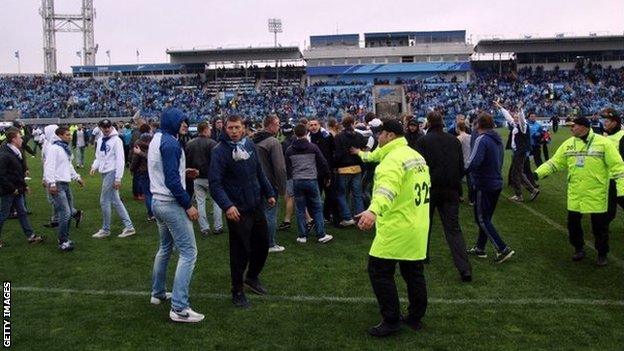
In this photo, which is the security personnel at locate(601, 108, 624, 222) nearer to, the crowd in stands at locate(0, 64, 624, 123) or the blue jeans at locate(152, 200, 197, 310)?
the blue jeans at locate(152, 200, 197, 310)

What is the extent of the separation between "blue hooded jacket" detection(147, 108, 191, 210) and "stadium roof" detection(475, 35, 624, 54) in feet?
207

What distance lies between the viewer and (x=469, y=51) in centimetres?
6450

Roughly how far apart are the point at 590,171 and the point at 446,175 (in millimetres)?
1818

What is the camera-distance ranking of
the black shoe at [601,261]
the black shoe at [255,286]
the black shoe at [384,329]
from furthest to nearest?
the black shoe at [601,261]
the black shoe at [255,286]
the black shoe at [384,329]

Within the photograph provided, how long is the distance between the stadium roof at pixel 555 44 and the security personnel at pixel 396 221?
62.9 m

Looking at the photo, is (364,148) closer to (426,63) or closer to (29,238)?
(29,238)

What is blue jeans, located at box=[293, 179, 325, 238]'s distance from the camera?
8328 millimetres

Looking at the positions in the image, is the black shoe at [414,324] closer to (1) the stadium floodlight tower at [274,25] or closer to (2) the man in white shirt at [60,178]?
(2) the man in white shirt at [60,178]

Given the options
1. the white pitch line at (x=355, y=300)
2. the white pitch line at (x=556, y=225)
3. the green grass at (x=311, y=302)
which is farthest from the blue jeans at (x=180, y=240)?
the white pitch line at (x=556, y=225)

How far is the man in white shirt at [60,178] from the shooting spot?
813 cm

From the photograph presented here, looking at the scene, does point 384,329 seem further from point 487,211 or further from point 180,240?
point 487,211

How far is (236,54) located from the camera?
66250 millimetres

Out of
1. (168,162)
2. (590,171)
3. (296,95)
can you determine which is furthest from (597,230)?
(296,95)

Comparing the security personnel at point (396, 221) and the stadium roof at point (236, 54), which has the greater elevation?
the stadium roof at point (236, 54)
